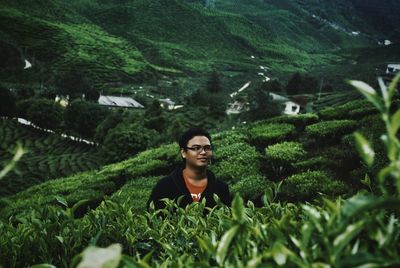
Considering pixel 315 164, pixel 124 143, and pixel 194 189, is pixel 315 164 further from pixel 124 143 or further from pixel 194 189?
pixel 124 143

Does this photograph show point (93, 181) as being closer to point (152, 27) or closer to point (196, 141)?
point (196, 141)

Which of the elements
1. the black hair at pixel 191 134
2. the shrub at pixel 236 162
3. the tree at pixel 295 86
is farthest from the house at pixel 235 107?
the black hair at pixel 191 134

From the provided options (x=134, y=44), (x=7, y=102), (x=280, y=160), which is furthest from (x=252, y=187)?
(x=134, y=44)

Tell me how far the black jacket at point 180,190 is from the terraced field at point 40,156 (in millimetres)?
28236

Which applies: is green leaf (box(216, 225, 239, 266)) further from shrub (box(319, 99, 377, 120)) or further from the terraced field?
the terraced field

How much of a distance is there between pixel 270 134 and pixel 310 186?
4124 mm

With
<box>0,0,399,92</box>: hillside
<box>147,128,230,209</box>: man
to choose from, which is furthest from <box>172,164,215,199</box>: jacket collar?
<box>0,0,399,92</box>: hillside

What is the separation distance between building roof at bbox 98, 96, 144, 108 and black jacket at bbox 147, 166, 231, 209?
250ft

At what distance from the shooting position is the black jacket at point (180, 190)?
445 cm

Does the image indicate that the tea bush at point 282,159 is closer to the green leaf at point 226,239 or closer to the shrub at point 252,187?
the shrub at point 252,187

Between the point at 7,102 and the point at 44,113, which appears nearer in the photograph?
the point at 44,113

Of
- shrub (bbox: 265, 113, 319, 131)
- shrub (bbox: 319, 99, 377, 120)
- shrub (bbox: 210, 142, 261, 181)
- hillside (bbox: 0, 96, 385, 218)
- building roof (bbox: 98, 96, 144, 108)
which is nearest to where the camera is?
hillside (bbox: 0, 96, 385, 218)

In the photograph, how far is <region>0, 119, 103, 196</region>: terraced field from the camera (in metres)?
34.8

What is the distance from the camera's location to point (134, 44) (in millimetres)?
154125
